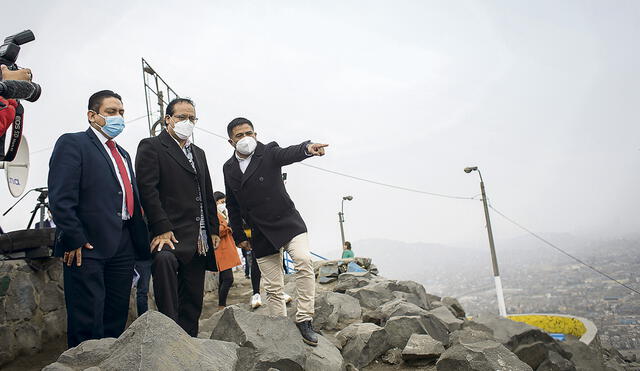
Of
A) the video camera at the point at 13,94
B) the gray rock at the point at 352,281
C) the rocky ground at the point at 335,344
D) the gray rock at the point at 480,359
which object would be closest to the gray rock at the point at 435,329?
the rocky ground at the point at 335,344

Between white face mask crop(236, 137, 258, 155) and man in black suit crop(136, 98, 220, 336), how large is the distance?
0.35 m

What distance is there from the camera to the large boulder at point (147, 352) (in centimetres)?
191

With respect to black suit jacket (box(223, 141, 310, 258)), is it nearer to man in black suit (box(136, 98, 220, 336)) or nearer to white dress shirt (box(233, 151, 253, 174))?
white dress shirt (box(233, 151, 253, 174))

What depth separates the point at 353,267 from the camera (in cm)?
Result: 1050

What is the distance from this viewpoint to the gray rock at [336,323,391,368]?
12.9ft

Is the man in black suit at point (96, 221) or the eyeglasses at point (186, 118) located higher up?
the eyeglasses at point (186, 118)

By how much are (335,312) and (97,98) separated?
397 cm

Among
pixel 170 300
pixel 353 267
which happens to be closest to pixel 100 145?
pixel 170 300

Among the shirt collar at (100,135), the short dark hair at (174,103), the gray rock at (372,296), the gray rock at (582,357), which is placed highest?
the short dark hair at (174,103)

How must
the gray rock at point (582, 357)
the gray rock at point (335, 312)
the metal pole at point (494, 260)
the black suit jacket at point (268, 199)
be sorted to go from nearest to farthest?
the black suit jacket at point (268, 199) → the gray rock at point (335, 312) → the gray rock at point (582, 357) → the metal pole at point (494, 260)

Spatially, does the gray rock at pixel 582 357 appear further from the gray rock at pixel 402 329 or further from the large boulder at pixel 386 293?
the gray rock at pixel 402 329

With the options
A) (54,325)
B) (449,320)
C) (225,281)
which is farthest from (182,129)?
(449,320)

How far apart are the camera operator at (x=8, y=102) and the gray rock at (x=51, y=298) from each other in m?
2.47

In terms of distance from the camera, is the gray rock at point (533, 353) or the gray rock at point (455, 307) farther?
the gray rock at point (455, 307)
